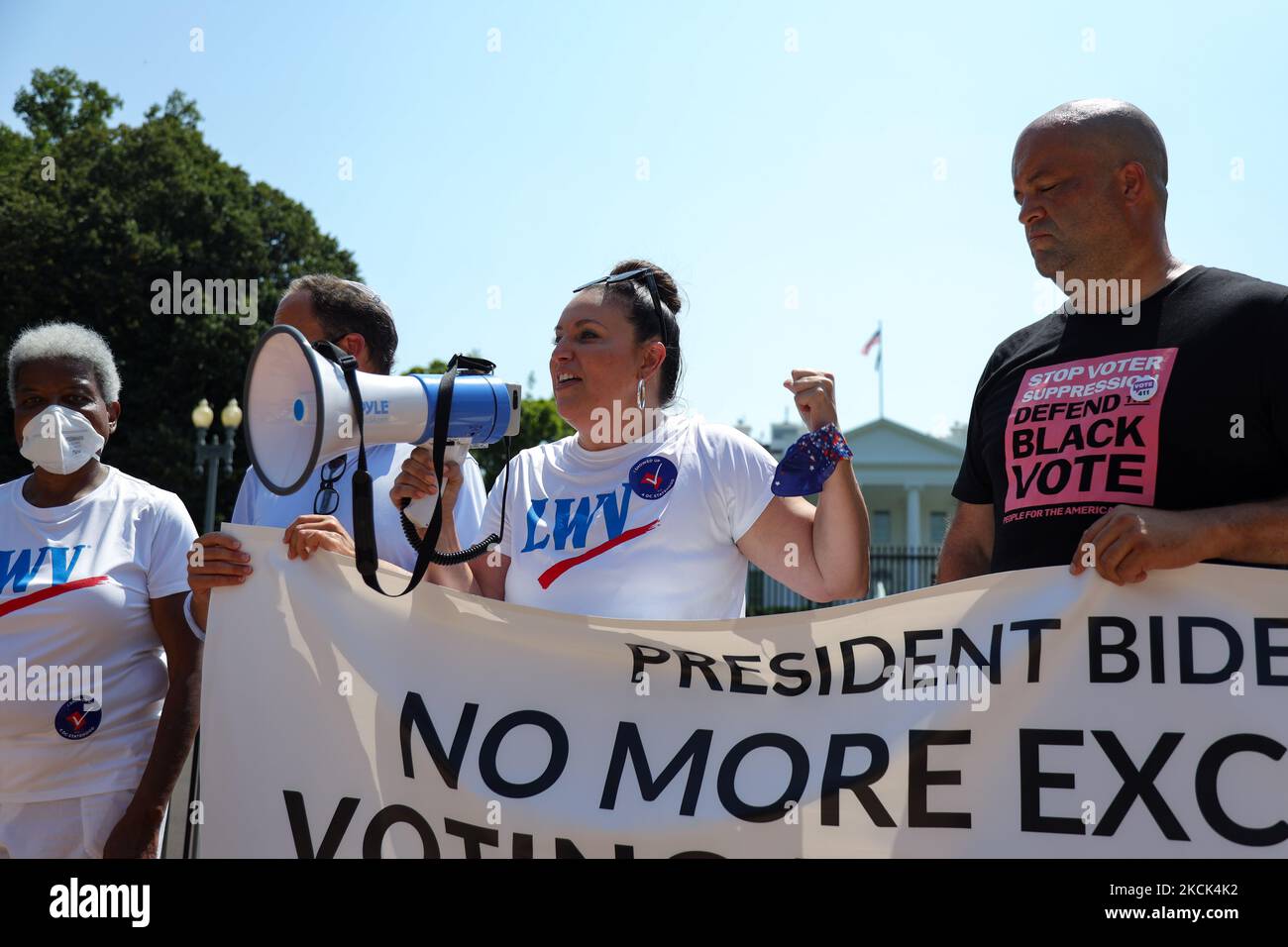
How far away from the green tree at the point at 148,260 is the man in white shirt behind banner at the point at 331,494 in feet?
74.6

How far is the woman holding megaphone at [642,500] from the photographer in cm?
299

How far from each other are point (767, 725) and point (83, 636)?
1.90 metres

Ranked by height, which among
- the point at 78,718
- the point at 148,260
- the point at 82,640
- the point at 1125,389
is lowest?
the point at 78,718

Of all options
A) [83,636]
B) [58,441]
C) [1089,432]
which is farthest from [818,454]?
[58,441]

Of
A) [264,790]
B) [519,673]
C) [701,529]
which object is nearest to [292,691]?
[264,790]

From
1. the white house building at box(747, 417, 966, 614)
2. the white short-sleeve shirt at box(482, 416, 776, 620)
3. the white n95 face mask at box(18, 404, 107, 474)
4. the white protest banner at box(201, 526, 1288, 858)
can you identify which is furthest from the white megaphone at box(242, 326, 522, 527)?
the white house building at box(747, 417, 966, 614)

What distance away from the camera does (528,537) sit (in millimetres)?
3277

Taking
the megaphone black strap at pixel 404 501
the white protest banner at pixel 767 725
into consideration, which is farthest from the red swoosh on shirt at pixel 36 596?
the megaphone black strap at pixel 404 501

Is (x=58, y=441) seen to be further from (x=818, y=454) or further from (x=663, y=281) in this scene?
(x=818, y=454)

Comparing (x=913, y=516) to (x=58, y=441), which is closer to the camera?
(x=58, y=441)

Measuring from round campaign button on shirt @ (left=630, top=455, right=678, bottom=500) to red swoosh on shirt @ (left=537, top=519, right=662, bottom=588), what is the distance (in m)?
0.09

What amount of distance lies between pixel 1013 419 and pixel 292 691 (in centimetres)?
204

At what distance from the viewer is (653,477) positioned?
321cm
